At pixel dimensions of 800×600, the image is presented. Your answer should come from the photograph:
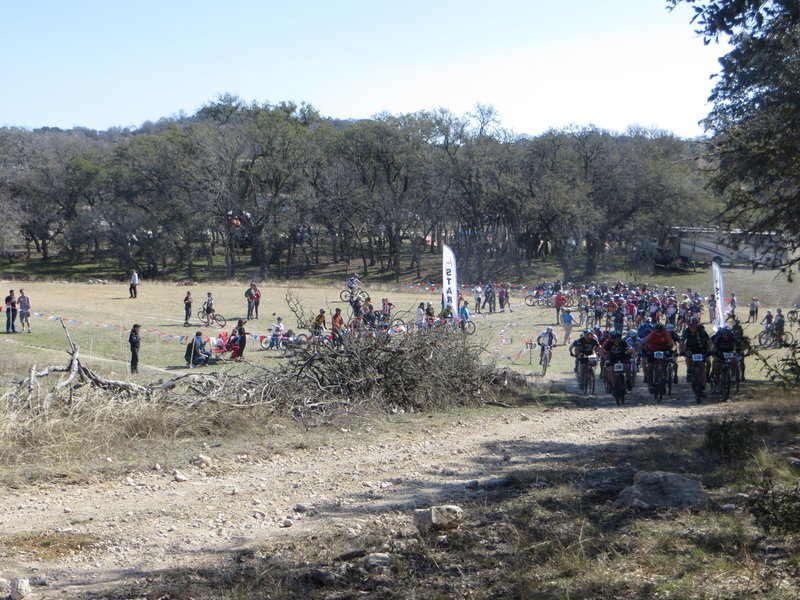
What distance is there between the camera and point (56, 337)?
A: 26516mm

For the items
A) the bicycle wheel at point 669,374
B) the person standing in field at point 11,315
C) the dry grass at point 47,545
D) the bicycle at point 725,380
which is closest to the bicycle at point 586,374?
the bicycle wheel at point 669,374

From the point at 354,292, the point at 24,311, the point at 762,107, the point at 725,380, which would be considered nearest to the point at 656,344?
the point at 725,380

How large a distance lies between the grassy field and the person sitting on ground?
18.4 inches

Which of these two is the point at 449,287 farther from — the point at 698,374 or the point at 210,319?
the point at 210,319

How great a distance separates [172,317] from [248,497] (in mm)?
28878

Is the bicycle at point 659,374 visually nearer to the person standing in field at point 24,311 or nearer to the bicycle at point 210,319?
the bicycle at point 210,319

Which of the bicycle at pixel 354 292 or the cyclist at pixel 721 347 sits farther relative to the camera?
the bicycle at pixel 354 292

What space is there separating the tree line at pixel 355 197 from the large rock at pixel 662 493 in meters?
52.3

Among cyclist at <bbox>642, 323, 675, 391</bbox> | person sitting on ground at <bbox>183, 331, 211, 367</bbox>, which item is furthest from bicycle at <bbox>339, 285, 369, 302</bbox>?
cyclist at <bbox>642, 323, 675, 391</bbox>

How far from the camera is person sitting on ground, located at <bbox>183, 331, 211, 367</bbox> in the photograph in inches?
835

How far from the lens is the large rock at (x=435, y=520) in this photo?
5977 millimetres

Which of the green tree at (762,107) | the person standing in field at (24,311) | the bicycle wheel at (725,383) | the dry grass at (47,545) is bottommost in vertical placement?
the bicycle wheel at (725,383)

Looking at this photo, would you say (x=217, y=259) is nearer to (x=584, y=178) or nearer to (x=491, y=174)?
(x=491, y=174)

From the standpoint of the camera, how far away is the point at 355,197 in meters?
64.8
